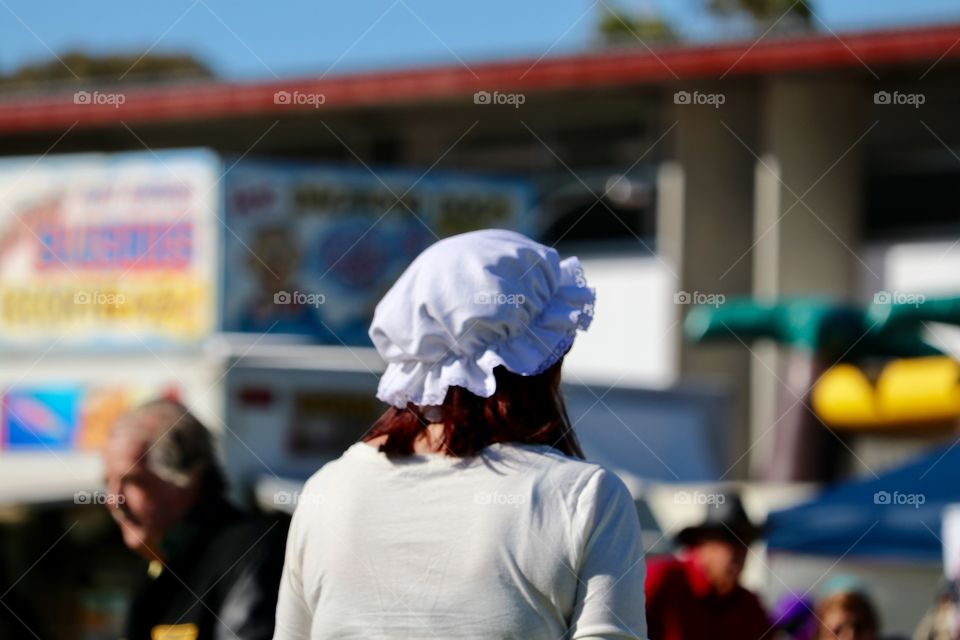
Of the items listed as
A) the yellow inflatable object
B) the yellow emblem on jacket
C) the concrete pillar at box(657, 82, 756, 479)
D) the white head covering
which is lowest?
the yellow emblem on jacket

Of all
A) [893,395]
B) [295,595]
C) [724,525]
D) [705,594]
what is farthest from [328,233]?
Answer: [295,595]

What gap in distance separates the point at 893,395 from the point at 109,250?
8464 mm

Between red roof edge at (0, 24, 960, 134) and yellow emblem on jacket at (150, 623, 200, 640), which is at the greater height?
red roof edge at (0, 24, 960, 134)

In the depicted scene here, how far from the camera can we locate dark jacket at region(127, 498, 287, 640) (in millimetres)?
3229

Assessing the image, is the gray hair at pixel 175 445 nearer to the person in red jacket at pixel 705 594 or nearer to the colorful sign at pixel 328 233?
the person in red jacket at pixel 705 594

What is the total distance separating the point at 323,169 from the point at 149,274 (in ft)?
4.82

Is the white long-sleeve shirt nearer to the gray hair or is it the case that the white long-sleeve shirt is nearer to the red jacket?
the gray hair

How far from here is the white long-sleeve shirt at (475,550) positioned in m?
2.11

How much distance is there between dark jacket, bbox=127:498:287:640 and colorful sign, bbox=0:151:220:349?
20.4ft

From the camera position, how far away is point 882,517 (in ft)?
25.8

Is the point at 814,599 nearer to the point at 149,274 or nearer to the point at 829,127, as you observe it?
the point at 149,274

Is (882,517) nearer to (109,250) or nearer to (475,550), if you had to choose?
(109,250)

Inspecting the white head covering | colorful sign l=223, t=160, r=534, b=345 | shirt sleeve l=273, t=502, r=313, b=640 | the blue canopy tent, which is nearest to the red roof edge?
colorful sign l=223, t=160, r=534, b=345

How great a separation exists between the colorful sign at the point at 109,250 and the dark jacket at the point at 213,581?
620 centimetres
